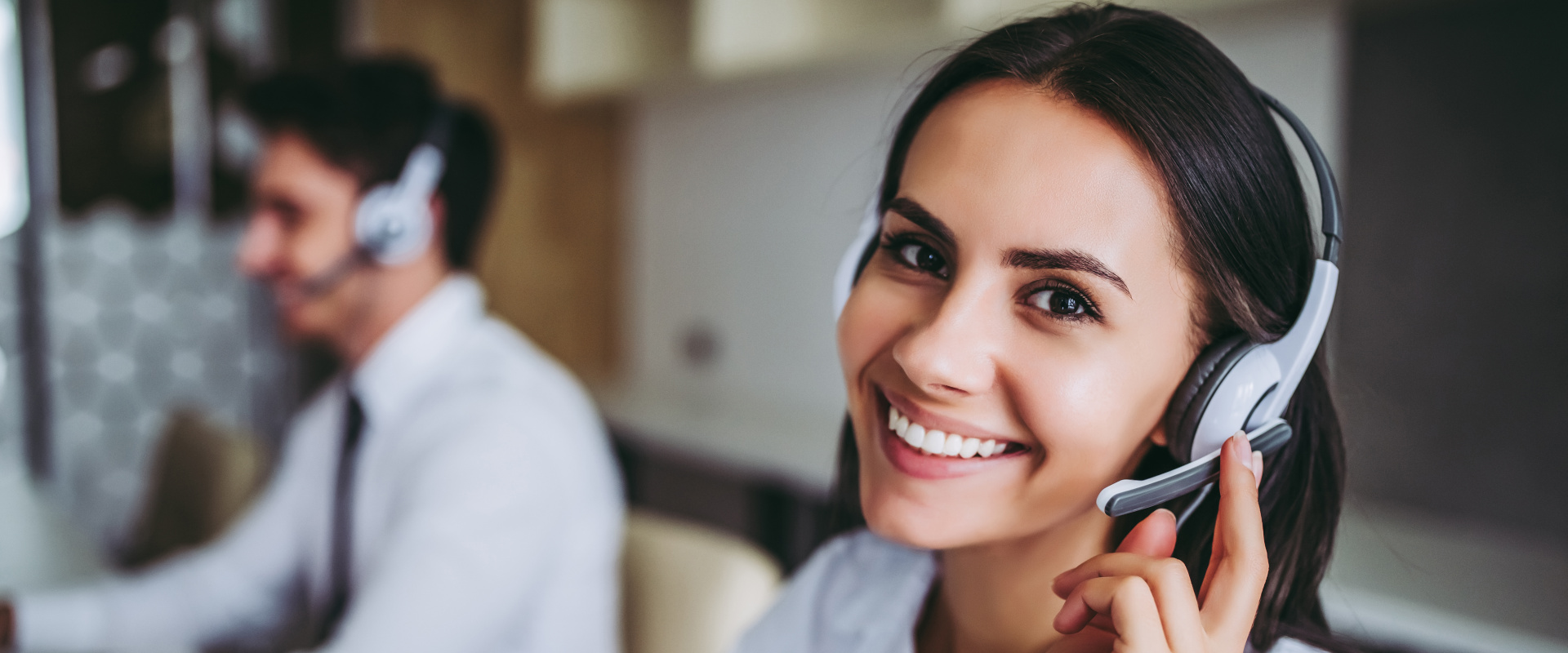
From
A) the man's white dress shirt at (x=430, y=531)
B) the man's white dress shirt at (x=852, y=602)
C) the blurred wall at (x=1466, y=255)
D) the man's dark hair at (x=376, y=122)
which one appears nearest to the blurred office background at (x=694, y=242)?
the blurred wall at (x=1466, y=255)

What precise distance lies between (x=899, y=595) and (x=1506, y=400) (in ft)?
4.56

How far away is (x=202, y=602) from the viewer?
138 cm

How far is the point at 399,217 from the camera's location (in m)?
1.42

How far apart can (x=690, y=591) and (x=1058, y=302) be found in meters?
0.65

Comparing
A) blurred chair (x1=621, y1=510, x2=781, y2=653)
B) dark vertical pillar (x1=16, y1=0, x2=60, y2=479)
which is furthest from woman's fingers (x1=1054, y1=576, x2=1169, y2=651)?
dark vertical pillar (x1=16, y1=0, x2=60, y2=479)

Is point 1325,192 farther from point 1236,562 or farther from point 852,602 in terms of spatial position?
point 852,602

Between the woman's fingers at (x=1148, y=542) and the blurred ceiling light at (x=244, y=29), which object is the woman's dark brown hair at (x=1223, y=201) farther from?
the blurred ceiling light at (x=244, y=29)

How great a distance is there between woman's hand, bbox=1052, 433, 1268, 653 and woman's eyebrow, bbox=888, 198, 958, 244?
0.20 m

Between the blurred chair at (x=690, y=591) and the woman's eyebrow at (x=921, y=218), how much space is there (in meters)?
0.54

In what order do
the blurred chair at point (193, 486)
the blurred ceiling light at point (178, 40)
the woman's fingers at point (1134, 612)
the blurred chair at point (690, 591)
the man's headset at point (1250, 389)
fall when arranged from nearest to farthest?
the woman's fingers at point (1134, 612) < the man's headset at point (1250, 389) < the blurred chair at point (690, 591) < the blurred chair at point (193, 486) < the blurred ceiling light at point (178, 40)

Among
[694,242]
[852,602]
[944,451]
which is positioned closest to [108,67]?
[694,242]

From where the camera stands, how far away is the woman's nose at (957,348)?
556mm

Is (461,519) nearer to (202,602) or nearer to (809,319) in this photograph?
(202,602)

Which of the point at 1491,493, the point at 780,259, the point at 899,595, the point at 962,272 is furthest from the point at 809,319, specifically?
the point at 962,272
